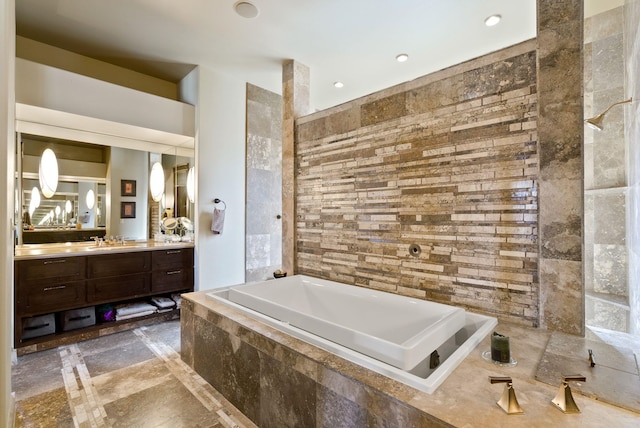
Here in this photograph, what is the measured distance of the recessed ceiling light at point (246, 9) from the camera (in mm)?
2400

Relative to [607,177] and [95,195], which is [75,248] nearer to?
[95,195]

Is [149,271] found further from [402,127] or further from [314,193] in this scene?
[402,127]

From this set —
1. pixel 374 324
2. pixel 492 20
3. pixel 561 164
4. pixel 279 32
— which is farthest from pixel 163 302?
pixel 492 20

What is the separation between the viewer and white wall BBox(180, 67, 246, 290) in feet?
11.4

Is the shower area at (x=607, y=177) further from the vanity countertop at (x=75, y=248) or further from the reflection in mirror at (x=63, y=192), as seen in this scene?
the reflection in mirror at (x=63, y=192)

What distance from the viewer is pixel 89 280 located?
9.27 ft

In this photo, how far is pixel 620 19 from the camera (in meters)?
2.35

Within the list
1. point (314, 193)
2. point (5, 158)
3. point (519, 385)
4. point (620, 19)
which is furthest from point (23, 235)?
point (620, 19)

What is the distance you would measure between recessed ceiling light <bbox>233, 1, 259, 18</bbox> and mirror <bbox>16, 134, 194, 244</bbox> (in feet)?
6.19

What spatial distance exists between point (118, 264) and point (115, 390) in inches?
54.2

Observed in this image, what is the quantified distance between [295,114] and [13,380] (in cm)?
326

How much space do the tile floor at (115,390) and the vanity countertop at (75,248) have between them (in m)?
0.85

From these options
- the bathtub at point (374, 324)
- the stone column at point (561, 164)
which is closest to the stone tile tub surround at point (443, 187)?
the stone column at point (561, 164)

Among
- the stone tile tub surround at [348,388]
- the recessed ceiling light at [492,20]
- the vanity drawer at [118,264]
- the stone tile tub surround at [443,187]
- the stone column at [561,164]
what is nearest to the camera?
the stone tile tub surround at [348,388]
